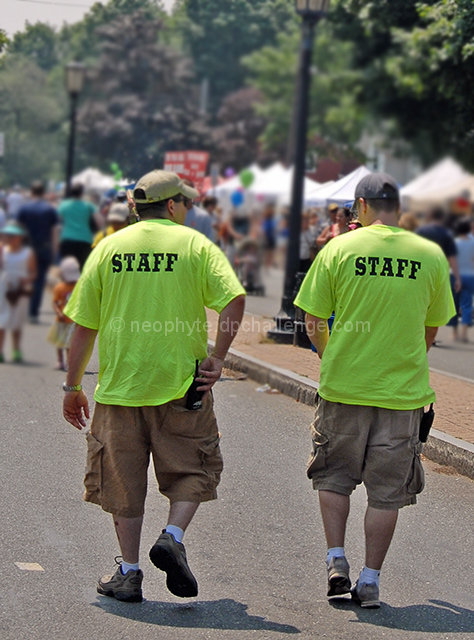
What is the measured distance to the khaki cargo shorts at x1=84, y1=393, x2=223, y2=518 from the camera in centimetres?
497

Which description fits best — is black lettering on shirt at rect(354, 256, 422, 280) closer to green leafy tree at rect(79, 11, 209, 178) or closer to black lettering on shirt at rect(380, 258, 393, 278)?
black lettering on shirt at rect(380, 258, 393, 278)

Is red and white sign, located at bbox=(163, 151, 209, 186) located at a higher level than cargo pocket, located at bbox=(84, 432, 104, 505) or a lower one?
higher

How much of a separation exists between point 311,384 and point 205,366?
5142 mm

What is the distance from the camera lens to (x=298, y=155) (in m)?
13.1

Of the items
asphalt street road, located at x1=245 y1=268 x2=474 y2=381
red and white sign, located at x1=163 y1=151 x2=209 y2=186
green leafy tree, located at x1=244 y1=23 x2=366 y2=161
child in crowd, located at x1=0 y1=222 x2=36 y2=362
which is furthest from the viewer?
green leafy tree, located at x1=244 y1=23 x2=366 y2=161

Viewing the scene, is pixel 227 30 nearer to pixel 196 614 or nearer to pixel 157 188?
pixel 157 188

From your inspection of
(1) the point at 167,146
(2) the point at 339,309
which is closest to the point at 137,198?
(2) the point at 339,309

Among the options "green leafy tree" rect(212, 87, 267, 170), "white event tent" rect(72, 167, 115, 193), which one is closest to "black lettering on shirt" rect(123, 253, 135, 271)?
"white event tent" rect(72, 167, 115, 193)

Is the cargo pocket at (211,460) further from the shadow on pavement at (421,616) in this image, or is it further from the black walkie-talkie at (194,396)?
the shadow on pavement at (421,616)

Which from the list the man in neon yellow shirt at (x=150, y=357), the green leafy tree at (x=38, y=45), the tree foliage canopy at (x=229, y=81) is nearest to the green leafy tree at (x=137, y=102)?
the tree foliage canopy at (x=229, y=81)

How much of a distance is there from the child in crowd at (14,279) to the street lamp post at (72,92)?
68.5 inches

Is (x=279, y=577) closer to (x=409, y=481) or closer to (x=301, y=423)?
(x=409, y=481)

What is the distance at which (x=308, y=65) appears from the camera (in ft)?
40.8

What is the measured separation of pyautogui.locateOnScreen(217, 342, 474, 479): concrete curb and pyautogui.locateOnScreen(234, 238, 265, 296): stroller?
9325mm
